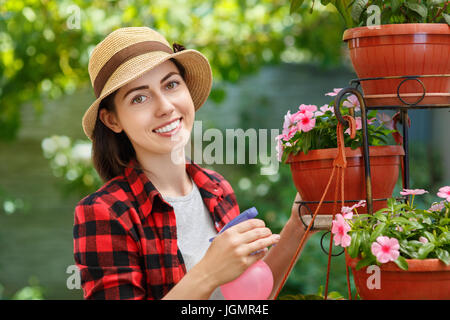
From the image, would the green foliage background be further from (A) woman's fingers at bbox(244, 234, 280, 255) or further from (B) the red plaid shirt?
(A) woman's fingers at bbox(244, 234, 280, 255)

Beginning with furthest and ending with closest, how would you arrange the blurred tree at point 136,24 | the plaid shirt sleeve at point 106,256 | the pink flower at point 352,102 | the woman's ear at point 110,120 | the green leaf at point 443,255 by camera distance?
the blurred tree at point 136,24
the woman's ear at point 110,120
the pink flower at point 352,102
the plaid shirt sleeve at point 106,256
the green leaf at point 443,255

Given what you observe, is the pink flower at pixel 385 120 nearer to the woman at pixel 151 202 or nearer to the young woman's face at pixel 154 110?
the woman at pixel 151 202

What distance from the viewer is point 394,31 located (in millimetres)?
1240

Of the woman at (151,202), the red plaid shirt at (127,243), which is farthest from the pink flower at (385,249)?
the red plaid shirt at (127,243)

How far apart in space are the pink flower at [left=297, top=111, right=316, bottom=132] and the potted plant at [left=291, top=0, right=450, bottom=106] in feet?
0.44

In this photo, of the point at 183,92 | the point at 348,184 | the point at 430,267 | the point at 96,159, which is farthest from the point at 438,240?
the point at 96,159

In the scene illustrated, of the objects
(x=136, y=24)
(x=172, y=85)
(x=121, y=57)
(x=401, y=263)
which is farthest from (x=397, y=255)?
(x=136, y=24)

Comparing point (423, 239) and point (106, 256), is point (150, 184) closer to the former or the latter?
point (106, 256)

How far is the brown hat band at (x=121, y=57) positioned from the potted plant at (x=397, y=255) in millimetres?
625

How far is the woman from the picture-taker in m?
1.11

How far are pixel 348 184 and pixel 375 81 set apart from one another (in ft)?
0.80

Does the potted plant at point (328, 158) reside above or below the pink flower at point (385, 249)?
above

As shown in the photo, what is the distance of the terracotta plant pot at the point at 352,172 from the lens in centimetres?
131
